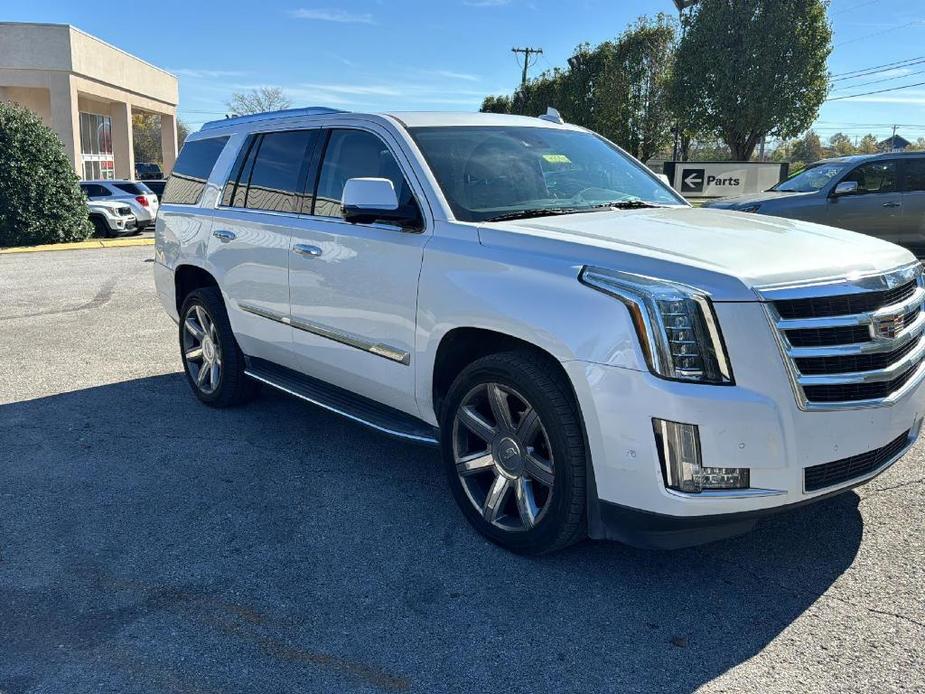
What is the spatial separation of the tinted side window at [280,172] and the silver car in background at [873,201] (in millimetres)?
8493

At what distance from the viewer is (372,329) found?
13.6ft

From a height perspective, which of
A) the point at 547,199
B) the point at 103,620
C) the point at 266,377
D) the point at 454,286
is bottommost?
the point at 103,620

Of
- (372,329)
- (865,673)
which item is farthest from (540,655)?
(372,329)

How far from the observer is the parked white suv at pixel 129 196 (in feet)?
72.8

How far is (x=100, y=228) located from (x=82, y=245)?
9.16ft

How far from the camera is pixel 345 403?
4484 millimetres

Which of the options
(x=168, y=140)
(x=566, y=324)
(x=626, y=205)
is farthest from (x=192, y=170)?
(x=168, y=140)

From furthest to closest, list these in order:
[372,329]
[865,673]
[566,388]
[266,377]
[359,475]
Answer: [266,377]
[359,475]
[372,329]
[566,388]
[865,673]

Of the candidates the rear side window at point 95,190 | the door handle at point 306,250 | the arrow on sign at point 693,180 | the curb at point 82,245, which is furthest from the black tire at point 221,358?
the arrow on sign at point 693,180

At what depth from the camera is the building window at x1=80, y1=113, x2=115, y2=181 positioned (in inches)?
Answer: 1505

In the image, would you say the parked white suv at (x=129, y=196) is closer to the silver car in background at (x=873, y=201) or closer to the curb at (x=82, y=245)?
the curb at (x=82, y=245)

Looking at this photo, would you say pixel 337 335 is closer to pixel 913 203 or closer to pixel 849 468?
pixel 849 468

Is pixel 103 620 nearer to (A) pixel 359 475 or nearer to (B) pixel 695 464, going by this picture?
(A) pixel 359 475

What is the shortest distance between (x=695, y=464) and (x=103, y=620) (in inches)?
91.3
